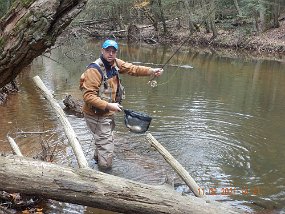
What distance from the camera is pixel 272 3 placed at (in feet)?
97.9

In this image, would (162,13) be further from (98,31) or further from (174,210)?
(174,210)

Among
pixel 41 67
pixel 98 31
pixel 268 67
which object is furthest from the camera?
pixel 98 31

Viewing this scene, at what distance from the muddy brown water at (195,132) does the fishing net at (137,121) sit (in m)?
0.93

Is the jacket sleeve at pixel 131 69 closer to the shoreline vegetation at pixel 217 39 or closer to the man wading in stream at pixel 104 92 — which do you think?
the man wading in stream at pixel 104 92

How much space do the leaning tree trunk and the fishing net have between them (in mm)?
2210

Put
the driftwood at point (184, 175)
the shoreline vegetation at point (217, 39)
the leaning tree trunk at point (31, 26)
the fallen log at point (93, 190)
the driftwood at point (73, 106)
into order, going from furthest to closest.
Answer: the shoreline vegetation at point (217, 39) < the driftwood at point (73, 106) < the driftwood at point (184, 175) < the fallen log at point (93, 190) < the leaning tree trunk at point (31, 26)

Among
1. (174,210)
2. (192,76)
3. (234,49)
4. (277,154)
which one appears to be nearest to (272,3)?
(234,49)

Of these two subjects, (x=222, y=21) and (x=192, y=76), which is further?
(x=222, y=21)

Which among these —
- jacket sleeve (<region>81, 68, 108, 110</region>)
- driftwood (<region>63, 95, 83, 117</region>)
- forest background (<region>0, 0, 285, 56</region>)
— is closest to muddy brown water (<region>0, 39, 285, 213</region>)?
driftwood (<region>63, 95, 83, 117</region>)

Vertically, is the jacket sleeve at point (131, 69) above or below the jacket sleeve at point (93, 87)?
above

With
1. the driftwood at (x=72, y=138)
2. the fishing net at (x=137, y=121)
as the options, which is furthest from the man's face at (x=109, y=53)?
the driftwood at (x=72, y=138)

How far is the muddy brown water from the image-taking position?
600 cm

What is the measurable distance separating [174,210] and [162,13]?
35.6 meters

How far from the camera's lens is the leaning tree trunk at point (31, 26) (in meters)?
3.21
